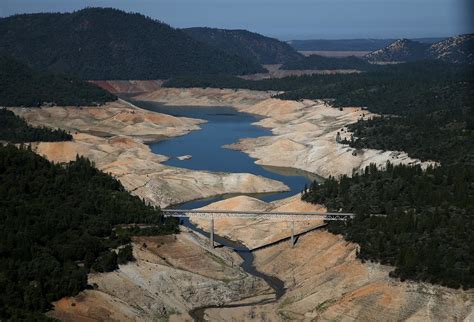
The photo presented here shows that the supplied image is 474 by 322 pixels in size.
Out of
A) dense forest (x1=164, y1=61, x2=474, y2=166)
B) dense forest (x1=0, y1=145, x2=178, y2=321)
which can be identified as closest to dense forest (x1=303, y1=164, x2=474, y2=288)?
dense forest (x1=164, y1=61, x2=474, y2=166)

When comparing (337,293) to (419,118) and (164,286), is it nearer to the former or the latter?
(164,286)

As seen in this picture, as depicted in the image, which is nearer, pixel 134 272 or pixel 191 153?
pixel 134 272

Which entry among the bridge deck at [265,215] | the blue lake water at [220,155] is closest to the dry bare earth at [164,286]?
the bridge deck at [265,215]

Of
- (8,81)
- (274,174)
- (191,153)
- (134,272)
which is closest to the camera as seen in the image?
(134,272)

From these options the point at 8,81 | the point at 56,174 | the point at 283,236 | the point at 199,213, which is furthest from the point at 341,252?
the point at 8,81

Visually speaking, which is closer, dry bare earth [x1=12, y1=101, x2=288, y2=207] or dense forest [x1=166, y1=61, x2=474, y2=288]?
dense forest [x1=166, y1=61, x2=474, y2=288]

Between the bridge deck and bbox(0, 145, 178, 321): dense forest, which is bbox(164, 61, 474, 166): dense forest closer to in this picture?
the bridge deck

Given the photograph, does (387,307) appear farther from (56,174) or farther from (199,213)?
(56,174)
